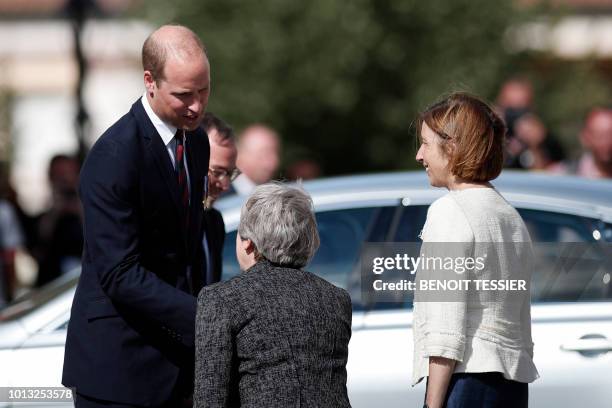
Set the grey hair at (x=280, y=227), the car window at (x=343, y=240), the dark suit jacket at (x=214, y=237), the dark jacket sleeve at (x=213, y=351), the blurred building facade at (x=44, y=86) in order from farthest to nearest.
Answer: the blurred building facade at (x=44, y=86) < the car window at (x=343, y=240) < the dark suit jacket at (x=214, y=237) < the grey hair at (x=280, y=227) < the dark jacket sleeve at (x=213, y=351)

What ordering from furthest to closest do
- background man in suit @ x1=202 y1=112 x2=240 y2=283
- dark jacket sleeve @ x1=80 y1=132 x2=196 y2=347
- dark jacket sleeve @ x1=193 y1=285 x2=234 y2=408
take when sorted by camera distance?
background man in suit @ x1=202 y1=112 x2=240 y2=283, dark jacket sleeve @ x1=80 y1=132 x2=196 y2=347, dark jacket sleeve @ x1=193 y1=285 x2=234 y2=408

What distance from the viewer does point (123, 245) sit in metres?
3.18

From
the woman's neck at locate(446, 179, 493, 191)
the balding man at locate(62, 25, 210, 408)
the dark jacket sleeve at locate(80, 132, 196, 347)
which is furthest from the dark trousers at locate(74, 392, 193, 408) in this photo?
the woman's neck at locate(446, 179, 493, 191)

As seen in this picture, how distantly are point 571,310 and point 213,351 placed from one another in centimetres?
203

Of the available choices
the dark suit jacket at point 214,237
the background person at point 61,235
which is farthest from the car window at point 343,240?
the background person at point 61,235

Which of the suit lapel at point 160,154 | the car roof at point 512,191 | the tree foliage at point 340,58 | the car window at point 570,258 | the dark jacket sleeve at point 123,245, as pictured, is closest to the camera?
the dark jacket sleeve at point 123,245

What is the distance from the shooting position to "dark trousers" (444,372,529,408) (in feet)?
10.5

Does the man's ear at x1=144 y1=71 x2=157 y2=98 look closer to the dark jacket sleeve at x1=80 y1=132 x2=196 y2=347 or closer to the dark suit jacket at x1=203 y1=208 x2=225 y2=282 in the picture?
the dark jacket sleeve at x1=80 y1=132 x2=196 y2=347

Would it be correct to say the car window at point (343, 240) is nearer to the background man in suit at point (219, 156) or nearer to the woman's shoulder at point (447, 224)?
the background man in suit at point (219, 156)

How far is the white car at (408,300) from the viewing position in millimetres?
4316

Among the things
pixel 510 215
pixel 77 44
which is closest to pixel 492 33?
pixel 77 44

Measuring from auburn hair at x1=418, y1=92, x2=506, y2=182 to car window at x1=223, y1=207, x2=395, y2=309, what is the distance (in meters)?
1.52

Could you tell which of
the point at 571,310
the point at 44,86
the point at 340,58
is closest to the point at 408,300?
the point at 571,310

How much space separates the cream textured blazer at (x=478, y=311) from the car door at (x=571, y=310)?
3.51 ft
